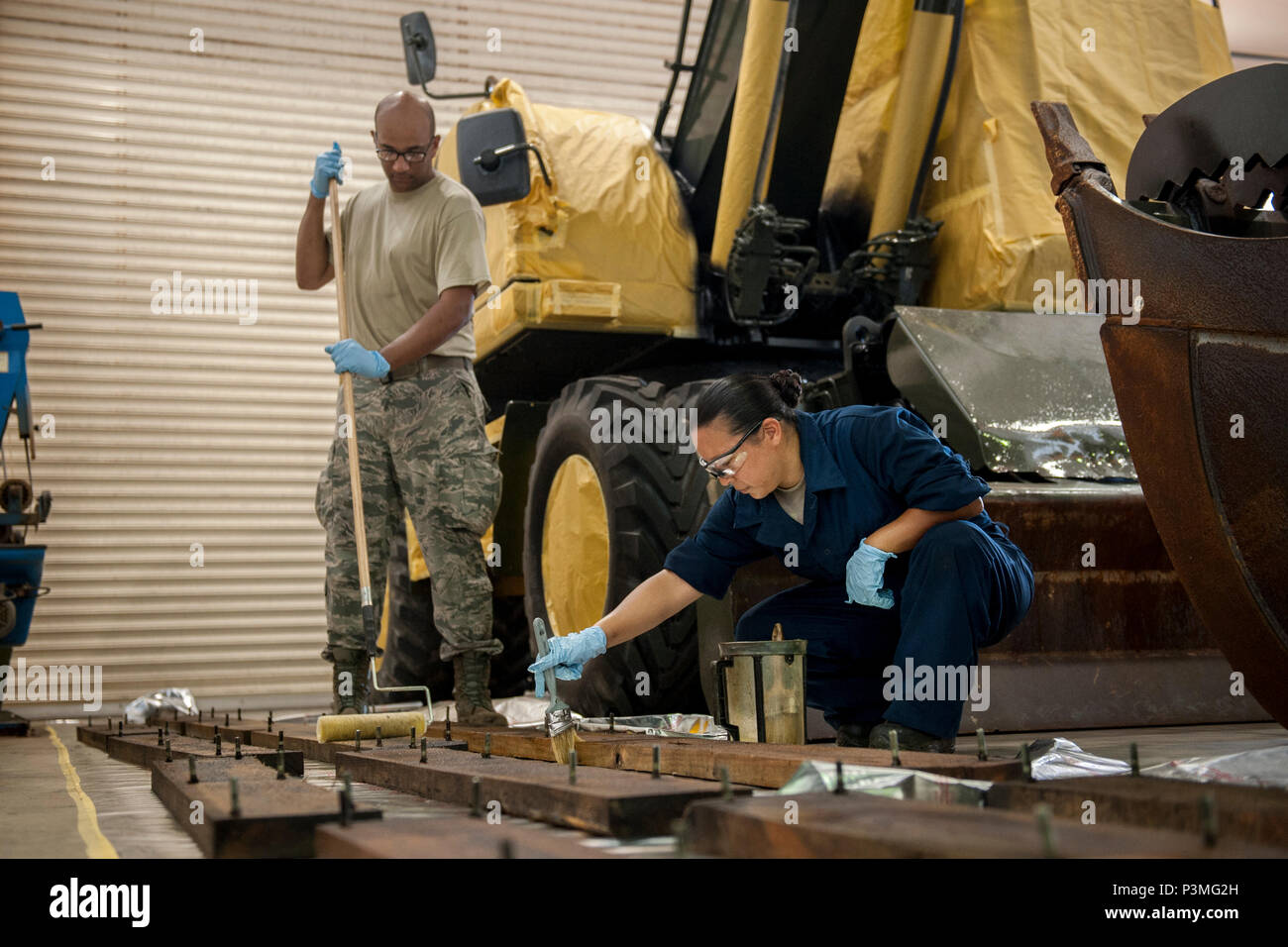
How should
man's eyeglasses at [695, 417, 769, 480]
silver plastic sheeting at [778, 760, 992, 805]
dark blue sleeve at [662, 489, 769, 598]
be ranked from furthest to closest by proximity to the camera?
dark blue sleeve at [662, 489, 769, 598]
man's eyeglasses at [695, 417, 769, 480]
silver plastic sheeting at [778, 760, 992, 805]

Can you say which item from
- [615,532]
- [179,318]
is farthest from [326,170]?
[179,318]

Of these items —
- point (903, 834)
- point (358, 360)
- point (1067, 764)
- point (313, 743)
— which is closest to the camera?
point (903, 834)

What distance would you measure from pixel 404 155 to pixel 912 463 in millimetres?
2140

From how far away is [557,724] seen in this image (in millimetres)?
2801

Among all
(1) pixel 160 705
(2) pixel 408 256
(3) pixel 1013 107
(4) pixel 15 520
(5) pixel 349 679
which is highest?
(3) pixel 1013 107

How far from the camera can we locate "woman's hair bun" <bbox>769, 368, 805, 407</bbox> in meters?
3.00

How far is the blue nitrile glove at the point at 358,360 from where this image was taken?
380 cm

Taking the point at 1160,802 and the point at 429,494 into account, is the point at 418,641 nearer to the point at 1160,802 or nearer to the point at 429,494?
the point at 429,494

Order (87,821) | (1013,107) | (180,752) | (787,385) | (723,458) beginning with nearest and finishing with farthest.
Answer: (87,821) → (723,458) → (787,385) → (180,752) → (1013,107)

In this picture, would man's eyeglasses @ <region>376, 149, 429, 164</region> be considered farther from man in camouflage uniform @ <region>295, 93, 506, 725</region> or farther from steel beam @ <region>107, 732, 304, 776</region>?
steel beam @ <region>107, 732, 304, 776</region>

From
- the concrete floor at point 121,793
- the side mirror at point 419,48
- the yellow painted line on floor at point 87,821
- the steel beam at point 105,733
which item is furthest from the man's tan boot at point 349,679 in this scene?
the side mirror at point 419,48

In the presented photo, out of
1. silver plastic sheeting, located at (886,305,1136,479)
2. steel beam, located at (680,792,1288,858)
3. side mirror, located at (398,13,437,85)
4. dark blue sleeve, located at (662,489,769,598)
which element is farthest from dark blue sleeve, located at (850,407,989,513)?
side mirror, located at (398,13,437,85)

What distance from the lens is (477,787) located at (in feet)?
6.32

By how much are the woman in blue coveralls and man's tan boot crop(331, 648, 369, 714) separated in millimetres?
1265
